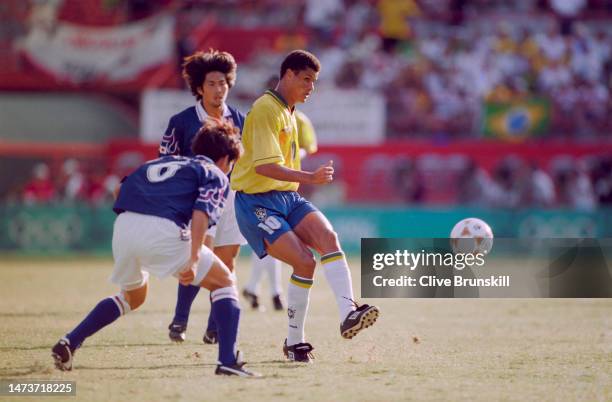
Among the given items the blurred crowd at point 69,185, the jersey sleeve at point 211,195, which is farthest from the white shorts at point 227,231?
the blurred crowd at point 69,185

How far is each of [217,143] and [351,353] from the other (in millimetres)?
2529

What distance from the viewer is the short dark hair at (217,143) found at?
718 centimetres

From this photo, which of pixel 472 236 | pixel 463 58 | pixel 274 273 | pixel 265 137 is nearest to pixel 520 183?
pixel 463 58

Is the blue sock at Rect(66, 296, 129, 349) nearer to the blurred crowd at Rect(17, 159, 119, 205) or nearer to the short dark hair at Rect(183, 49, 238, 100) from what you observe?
the short dark hair at Rect(183, 49, 238, 100)

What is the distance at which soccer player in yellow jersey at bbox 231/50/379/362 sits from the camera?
805 cm

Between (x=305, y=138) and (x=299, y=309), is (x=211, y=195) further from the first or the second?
(x=305, y=138)

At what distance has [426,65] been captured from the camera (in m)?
26.5

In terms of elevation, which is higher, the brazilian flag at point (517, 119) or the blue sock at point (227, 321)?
the brazilian flag at point (517, 119)

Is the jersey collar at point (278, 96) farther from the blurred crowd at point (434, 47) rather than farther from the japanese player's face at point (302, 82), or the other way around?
the blurred crowd at point (434, 47)

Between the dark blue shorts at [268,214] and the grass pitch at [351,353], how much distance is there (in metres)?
0.98

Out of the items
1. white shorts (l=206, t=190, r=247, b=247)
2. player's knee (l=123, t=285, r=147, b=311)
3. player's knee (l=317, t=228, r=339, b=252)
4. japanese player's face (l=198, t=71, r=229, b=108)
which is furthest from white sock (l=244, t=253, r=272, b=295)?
player's knee (l=123, t=285, r=147, b=311)

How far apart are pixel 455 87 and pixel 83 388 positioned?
2015 centimetres

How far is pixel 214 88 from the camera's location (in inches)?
356

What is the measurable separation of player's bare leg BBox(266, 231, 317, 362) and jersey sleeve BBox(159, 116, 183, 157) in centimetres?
142
